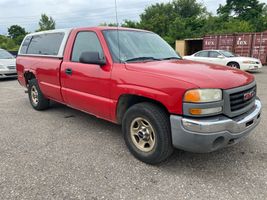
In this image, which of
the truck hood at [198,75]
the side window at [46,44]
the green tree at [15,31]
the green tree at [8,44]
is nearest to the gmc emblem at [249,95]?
the truck hood at [198,75]

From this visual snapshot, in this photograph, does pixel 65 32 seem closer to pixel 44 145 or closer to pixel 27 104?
pixel 44 145

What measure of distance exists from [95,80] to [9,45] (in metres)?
46.8

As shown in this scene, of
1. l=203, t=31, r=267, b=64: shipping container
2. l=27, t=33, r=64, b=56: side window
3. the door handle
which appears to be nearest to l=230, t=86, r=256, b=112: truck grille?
the door handle

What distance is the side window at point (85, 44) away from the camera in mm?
3751

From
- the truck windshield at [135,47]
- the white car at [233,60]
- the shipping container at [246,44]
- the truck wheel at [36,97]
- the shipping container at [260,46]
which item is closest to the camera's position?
the truck windshield at [135,47]

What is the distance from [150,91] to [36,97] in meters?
Answer: 3.72

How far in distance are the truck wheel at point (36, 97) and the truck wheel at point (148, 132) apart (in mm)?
2885

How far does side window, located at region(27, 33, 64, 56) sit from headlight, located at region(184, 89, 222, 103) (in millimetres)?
2964

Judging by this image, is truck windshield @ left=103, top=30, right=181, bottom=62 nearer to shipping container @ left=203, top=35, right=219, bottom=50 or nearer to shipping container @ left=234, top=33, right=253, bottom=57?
shipping container @ left=234, top=33, right=253, bottom=57

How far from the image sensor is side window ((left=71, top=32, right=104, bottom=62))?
375 centimetres

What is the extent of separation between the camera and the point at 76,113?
546 cm

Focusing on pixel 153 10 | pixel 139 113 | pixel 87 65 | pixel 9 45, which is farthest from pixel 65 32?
pixel 153 10

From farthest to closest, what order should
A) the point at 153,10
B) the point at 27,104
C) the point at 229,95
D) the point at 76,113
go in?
the point at 153,10, the point at 27,104, the point at 76,113, the point at 229,95

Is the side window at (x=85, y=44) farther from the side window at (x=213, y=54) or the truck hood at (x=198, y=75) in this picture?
the side window at (x=213, y=54)
